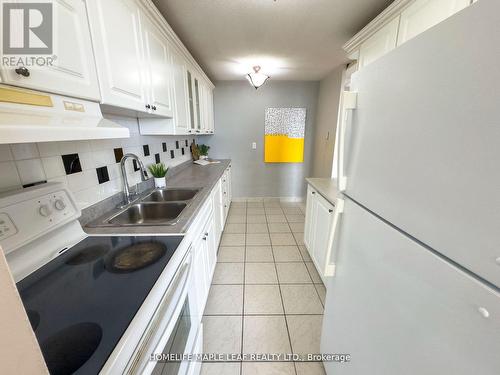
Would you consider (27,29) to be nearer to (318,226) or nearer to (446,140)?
(446,140)

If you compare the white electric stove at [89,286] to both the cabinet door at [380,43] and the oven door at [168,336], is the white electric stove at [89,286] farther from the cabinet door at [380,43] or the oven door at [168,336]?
the cabinet door at [380,43]

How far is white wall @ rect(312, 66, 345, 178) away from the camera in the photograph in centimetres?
300

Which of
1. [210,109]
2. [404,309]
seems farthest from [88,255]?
[210,109]

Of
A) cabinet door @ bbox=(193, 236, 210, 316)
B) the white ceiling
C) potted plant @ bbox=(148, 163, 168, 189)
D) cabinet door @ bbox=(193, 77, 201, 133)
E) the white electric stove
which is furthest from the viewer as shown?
cabinet door @ bbox=(193, 77, 201, 133)

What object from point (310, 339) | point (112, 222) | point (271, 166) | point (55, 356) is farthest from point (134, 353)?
point (271, 166)

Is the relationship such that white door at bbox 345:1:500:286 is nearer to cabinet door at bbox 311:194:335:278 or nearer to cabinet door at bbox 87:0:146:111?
cabinet door at bbox 311:194:335:278

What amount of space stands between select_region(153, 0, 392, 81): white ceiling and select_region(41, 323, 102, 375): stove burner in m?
1.98

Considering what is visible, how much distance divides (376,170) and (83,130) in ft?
3.31

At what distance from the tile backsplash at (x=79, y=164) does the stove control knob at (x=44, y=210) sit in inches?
5.3

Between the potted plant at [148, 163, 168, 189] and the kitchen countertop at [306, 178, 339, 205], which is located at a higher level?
the potted plant at [148, 163, 168, 189]

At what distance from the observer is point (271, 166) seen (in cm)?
408

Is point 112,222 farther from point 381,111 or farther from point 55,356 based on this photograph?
point 381,111

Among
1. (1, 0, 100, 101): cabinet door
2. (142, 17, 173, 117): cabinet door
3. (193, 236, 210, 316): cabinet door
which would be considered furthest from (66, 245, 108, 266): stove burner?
(142, 17, 173, 117): cabinet door

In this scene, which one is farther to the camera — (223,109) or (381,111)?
(223,109)
